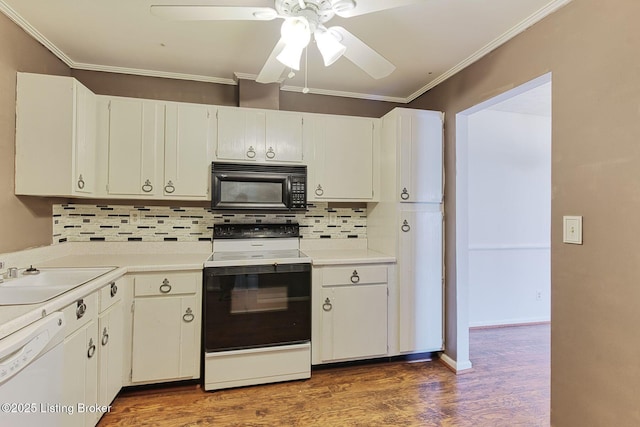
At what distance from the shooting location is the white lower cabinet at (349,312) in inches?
93.2

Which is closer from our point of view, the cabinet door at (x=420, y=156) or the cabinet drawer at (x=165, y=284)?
the cabinet drawer at (x=165, y=284)

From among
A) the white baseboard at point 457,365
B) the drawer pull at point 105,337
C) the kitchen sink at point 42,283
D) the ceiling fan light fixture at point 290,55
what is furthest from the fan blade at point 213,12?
the white baseboard at point 457,365

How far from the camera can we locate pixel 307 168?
2.61m

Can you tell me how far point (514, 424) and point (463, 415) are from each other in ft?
0.92

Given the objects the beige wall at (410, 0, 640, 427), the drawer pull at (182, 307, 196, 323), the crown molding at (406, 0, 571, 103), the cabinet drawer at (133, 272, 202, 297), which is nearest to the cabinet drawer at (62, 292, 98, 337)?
the cabinet drawer at (133, 272, 202, 297)

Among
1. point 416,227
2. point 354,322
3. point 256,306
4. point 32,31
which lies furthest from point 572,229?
point 32,31

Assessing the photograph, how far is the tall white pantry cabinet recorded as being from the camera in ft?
8.18

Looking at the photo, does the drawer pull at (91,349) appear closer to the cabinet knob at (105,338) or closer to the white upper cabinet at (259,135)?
the cabinet knob at (105,338)

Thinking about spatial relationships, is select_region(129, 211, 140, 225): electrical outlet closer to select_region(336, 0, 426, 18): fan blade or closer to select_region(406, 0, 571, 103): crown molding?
select_region(336, 0, 426, 18): fan blade

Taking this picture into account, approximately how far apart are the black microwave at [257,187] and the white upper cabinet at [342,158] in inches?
5.6

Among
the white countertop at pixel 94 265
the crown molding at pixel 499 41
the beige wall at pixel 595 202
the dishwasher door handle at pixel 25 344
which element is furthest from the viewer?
the crown molding at pixel 499 41

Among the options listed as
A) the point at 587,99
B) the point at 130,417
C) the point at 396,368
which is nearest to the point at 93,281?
the point at 130,417

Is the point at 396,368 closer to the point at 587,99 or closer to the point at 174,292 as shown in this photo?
the point at 174,292

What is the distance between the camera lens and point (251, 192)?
2.47 m
